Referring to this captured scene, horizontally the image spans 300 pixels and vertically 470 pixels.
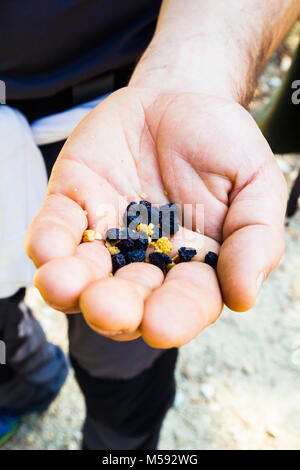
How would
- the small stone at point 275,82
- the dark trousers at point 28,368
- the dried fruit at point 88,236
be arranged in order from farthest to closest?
the small stone at point 275,82 → the dark trousers at point 28,368 → the dried fruit at point 88,236

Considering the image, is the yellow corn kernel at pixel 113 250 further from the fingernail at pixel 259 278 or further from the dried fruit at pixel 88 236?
the fingernail at pixel 259 278

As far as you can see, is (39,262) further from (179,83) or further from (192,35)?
(192,35)

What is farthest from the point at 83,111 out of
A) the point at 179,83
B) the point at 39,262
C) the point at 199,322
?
the point at 199,322

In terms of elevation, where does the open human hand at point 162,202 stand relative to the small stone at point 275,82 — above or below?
above

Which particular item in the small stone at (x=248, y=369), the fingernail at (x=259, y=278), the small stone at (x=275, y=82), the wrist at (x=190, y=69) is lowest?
the small stone at (x=248, y=369)

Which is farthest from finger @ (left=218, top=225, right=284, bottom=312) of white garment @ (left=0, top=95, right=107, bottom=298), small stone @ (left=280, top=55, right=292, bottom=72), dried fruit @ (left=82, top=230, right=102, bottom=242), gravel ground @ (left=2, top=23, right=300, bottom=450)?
small stone @ (left=280, top=55, right=292, bottom=72)

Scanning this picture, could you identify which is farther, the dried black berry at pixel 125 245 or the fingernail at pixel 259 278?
the dried black berry at pixel 125 245

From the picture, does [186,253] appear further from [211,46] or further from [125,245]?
[211,46]

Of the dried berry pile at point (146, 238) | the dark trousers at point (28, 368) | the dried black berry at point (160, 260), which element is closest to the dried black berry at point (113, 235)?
the dried berry pile at point (146, 238)
